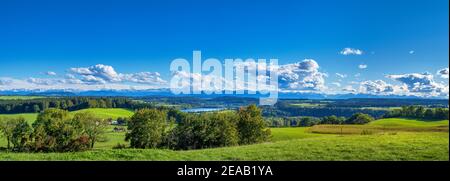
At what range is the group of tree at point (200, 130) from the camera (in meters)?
71.7

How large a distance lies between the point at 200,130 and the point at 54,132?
28.5m

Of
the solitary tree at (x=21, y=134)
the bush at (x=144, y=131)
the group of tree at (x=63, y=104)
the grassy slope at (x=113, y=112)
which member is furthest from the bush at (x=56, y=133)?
the group of tree at (x=63, y=104)

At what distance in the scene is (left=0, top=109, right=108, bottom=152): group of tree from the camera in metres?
73.0

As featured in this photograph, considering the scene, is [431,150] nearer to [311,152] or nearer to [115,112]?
[311,152]

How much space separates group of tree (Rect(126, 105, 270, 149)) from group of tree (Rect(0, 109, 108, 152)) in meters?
11.6

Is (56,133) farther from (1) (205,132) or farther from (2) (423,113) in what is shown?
(2) (423,113)

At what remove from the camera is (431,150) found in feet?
67.3

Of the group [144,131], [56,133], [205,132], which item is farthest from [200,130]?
[56,133]

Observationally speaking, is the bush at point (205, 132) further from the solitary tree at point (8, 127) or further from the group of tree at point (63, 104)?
the group of tree at point (63, 104)

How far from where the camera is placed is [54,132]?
246 feet

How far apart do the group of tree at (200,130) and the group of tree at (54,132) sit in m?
11.6

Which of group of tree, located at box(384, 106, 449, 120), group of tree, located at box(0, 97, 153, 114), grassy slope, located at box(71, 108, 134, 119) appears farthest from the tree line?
group of tree, located at box(0, 97, 153, 114)

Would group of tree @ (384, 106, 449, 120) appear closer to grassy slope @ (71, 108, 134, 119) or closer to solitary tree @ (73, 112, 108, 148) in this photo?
solitary tree @ (73, 112, 108, 148)
